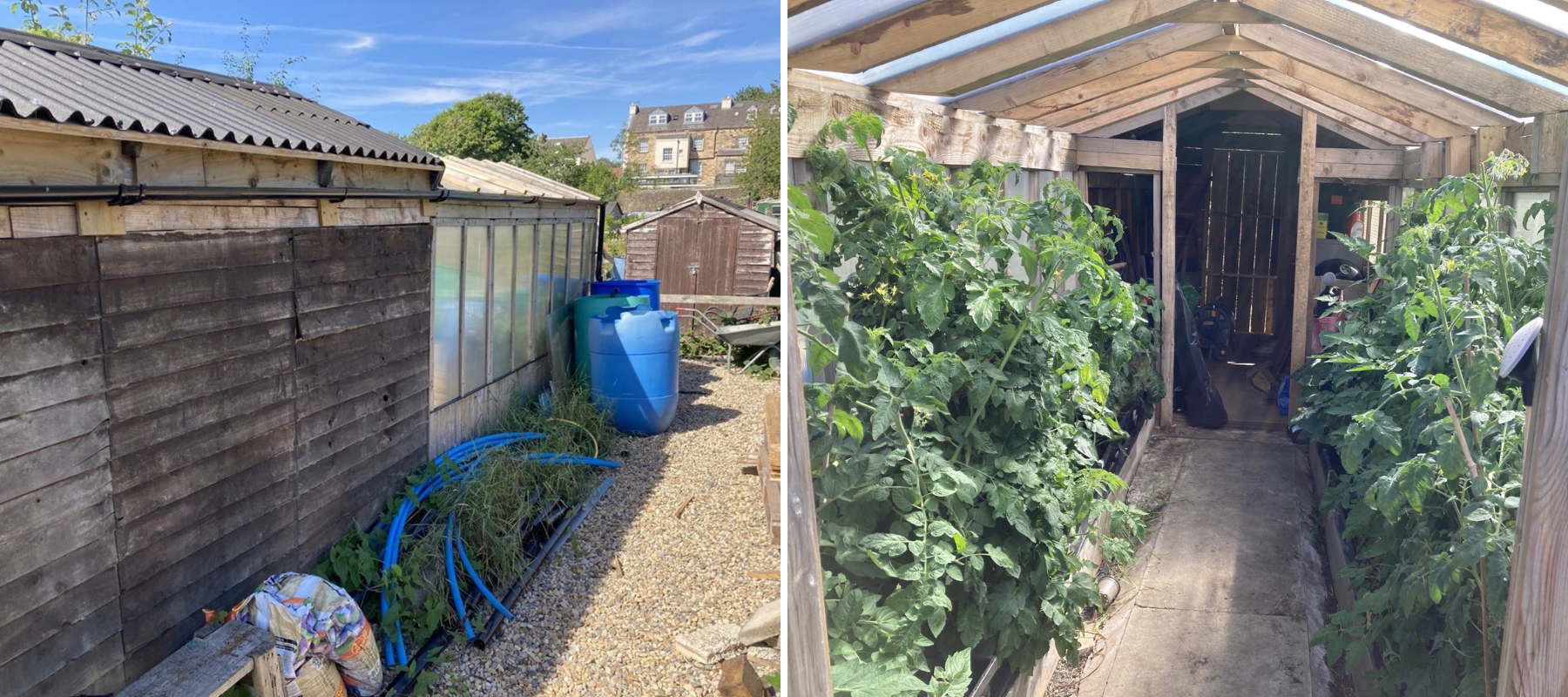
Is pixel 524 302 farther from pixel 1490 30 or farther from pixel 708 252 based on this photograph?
pixel 1490 30

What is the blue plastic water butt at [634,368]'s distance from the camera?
7980mm

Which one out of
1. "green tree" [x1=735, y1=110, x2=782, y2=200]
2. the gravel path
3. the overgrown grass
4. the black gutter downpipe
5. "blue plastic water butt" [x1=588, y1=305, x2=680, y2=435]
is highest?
"green tree" [x1=735, y1=110, x2=782, y2=200]

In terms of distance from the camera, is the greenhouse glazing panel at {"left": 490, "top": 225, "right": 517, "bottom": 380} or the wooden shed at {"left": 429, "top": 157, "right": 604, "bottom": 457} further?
the greenhouse glazing panel at {"left": 490, "top": 225, "right": 517, "bottom": 380}

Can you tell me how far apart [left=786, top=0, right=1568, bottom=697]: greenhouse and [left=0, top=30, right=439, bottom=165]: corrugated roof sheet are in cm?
246

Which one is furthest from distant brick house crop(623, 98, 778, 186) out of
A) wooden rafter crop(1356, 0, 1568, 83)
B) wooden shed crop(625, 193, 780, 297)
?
wooden rafter crop(1356, 0, 1568, 83)

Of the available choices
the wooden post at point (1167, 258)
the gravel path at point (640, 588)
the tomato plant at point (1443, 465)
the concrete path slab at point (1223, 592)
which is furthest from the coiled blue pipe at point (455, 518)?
the wooden post at point (1167, 258)

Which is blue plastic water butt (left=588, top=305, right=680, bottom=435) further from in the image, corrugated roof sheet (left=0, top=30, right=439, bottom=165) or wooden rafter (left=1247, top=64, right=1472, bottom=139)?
wooden rafter (left=1247, top=64, right=1472, bottom=139)

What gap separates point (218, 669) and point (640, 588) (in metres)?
2.16

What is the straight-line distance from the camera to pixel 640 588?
5180 millimetres

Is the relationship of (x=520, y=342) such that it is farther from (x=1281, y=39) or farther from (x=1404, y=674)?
(x=1404, y=674)

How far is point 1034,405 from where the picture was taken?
9.27 feet

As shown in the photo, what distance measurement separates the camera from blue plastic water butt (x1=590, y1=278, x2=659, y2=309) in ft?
30.2

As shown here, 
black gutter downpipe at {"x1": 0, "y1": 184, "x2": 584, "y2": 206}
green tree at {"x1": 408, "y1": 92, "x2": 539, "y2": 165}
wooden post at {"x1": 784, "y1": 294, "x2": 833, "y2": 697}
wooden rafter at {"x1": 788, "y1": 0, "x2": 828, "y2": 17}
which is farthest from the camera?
green tree at {"x1": 408, "y1": 92, "x2": 539, "y2": 165}

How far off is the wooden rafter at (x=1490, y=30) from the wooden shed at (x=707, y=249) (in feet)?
31.9
